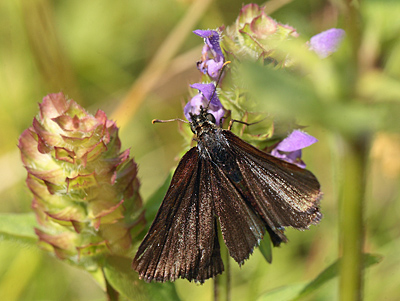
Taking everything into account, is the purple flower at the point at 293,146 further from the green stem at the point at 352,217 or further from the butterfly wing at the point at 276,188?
the green stem at the point at 352,217

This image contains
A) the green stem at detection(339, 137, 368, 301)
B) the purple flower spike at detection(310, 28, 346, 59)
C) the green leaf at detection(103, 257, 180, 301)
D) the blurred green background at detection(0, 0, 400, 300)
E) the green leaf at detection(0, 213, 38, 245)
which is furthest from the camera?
the blurred green background at detection(0, 0, 400, 300)

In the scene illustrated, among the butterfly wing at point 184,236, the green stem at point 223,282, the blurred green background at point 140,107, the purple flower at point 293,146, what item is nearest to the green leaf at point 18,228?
the butterfly wing at point 184,236

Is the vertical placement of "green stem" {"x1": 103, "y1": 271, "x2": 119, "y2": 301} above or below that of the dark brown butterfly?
below

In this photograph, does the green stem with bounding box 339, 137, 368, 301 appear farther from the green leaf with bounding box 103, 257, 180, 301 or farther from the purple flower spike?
the green leaf with bounding box 103, 257, 180, 301

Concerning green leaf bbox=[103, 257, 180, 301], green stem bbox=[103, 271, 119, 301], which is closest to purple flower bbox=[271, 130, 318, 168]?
green leaf bbox=[103, 257, 180, 301]

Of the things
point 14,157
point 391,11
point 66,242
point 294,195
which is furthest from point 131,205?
point 14,157

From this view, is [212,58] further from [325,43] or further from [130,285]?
[130,285]
